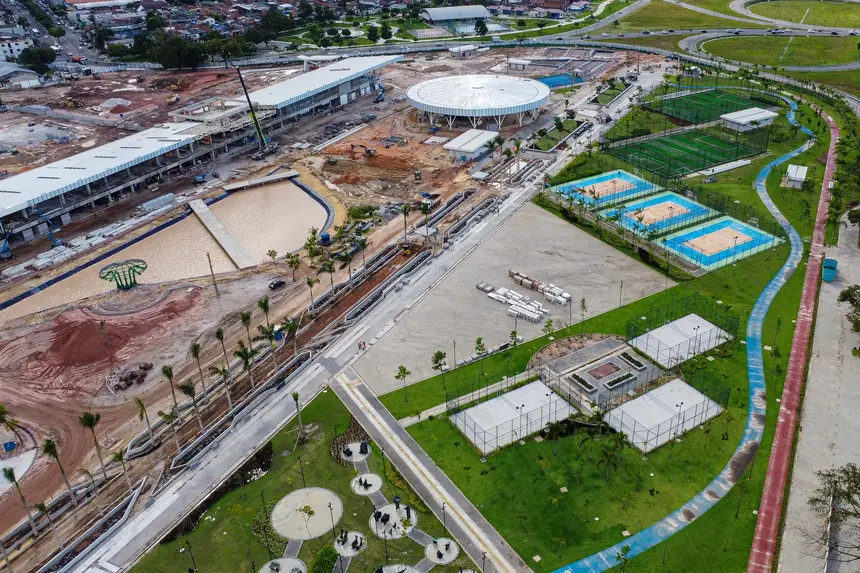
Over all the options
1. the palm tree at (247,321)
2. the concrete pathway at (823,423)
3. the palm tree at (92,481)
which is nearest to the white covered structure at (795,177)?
the concrete pathway at (823,423)

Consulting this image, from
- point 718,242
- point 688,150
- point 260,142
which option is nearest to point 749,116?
point 688,150

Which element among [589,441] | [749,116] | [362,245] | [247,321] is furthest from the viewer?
[749,116]

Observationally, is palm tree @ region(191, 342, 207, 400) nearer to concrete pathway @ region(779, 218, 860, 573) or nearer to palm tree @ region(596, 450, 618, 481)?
palm tree @ region(596, 450, 618, 481)

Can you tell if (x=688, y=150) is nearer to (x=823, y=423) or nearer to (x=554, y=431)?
(x=823, y=423)

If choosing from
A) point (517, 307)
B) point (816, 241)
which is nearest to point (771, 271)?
point (816, 241)

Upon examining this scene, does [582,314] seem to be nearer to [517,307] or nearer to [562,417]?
[517,307]

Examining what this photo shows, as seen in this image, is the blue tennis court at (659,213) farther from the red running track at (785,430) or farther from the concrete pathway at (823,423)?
the concrete pathway at (823,423)

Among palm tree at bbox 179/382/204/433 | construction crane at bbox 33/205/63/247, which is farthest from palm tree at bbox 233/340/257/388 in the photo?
construction crane at bbox 33/205/63/247
